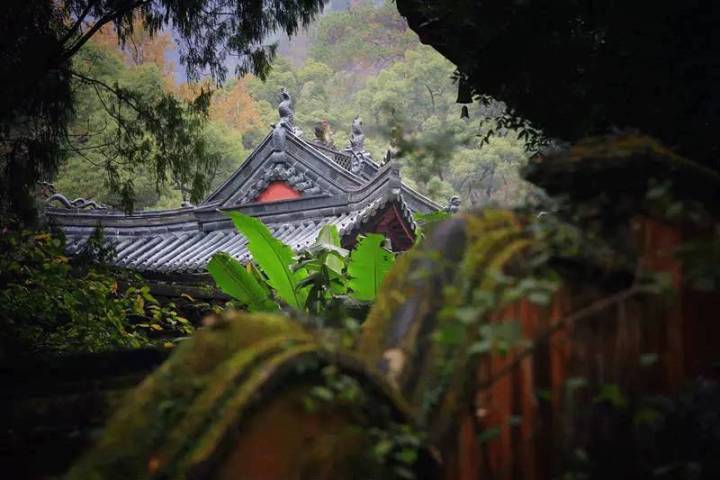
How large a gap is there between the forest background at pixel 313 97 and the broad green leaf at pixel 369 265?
1597mm

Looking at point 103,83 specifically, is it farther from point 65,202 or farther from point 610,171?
point 65,202

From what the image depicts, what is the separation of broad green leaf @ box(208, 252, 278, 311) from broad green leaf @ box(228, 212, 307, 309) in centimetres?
12

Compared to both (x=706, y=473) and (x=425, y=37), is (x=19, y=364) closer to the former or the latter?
(x=706, y=473)

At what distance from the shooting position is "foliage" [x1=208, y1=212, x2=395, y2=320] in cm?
486

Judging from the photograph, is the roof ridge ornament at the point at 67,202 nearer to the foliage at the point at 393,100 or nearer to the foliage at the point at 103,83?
the foliage at the point at 103,83

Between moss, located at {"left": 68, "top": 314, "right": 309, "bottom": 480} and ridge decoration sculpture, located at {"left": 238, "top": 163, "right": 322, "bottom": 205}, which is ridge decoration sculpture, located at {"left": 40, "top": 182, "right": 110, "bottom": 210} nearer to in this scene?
ridge decoration sculpture, located at {"left": 238, "top": 163, "right": 322, "bottom": 205}

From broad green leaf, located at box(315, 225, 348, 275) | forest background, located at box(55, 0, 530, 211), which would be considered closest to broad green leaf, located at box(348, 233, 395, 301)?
broad green leaf, located at box(315, 225, 348, 275)

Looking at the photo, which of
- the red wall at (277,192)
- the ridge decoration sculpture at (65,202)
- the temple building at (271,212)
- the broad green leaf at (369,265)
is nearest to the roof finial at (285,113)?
the temple building at (271,212)

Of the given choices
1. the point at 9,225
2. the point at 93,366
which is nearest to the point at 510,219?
the point at 93,366

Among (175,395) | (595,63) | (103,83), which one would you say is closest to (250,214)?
(103,83)

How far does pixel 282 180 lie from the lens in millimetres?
12023

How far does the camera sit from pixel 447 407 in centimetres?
136

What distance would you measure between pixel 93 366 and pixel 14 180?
11.2 ft

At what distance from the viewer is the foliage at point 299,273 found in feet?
15.9
